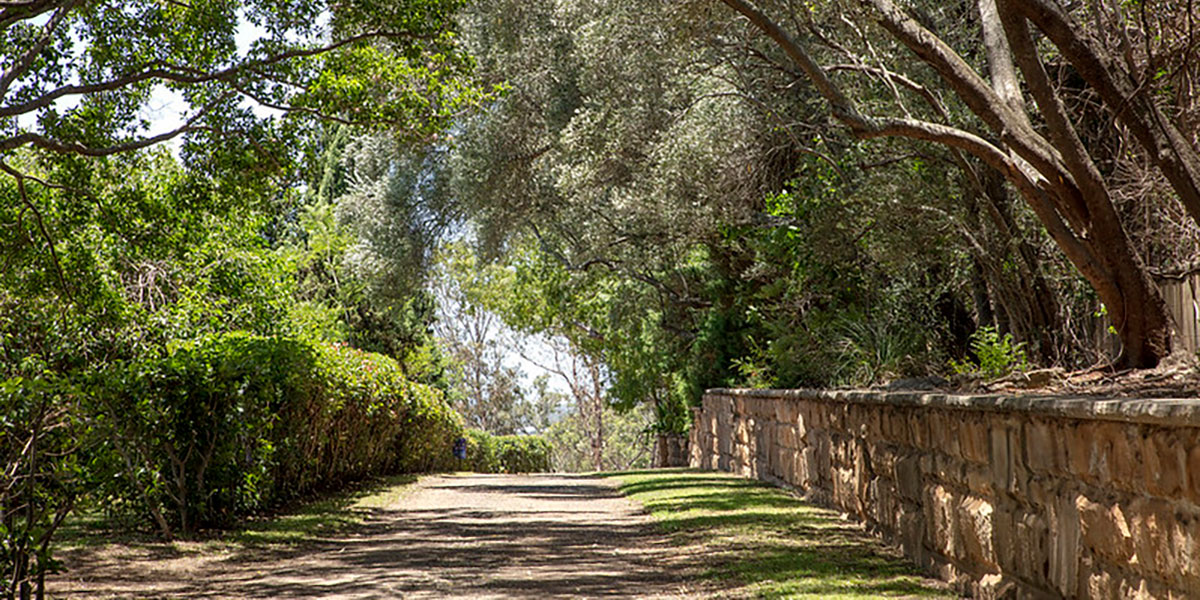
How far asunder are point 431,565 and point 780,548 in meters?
2.75

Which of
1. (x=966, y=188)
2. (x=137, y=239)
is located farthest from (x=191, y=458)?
(x=966, y=188)

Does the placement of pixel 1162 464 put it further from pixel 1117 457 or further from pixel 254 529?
pixel 254 529

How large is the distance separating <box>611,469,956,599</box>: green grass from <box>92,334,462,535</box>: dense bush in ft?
13.3

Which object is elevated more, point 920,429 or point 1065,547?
point 920,429

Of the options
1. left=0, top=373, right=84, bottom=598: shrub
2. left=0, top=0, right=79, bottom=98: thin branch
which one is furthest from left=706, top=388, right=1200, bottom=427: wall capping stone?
left=0, top=0, right=79, bottom=98: thin branch

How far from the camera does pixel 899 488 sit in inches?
352

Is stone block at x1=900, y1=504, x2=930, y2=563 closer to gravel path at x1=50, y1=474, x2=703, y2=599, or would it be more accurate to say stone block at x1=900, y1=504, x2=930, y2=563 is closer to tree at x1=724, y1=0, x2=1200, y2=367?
gravel path at x1=50, y1=474, x2=703, y2=599

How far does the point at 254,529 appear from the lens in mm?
11258

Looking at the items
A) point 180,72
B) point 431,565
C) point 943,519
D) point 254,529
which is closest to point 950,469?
point 943,519

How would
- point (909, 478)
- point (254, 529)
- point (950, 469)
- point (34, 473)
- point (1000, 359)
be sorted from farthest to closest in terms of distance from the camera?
point (254, 529), point (1000, 359), point (909, 478), point (950, 469), point (34, 473)

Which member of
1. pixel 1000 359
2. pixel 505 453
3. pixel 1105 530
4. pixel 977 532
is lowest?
pixel 505 453

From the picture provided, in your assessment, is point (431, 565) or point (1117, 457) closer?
point (1117, 457)

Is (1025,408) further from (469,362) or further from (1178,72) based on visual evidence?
(469,362)

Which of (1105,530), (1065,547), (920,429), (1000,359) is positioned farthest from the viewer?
(1000,359)
